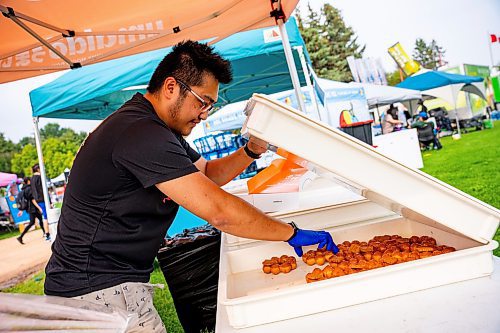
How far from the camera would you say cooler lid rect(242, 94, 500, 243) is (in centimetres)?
97

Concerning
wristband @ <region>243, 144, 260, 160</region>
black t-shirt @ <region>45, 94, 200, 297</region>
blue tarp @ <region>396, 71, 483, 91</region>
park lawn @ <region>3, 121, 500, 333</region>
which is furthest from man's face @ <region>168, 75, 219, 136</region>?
blue tarp @ <region>396, 71, 483, 91</region>

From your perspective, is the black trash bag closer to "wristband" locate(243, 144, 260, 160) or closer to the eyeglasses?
"wristband" locate(243, 144, 260, 160)

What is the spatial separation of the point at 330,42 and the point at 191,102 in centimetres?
4061

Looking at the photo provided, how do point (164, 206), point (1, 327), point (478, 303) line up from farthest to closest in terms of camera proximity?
point (164, 206), point (478, 303), point (1, 327)

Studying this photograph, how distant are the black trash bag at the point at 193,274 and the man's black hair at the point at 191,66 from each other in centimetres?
121

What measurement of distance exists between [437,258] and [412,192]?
0.54 ft

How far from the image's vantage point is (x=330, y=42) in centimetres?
3975

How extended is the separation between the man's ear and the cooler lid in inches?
26.8

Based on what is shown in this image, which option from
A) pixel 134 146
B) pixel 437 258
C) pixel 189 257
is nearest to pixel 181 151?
pixel 134 146

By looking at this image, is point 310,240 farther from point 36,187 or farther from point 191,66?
point 36,187

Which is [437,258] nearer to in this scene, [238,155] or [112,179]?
[112,179]

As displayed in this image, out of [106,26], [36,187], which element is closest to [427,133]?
[36,187]

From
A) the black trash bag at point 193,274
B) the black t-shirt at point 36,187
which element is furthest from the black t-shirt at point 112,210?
the black t-shirt at point 36,187

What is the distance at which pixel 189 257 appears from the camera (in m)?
2.59
